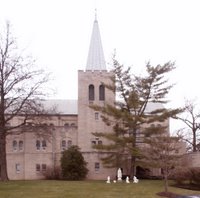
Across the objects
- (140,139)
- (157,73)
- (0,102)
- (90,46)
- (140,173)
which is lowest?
(140,173)

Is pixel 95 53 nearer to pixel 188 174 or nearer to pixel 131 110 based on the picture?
pixel 131 110

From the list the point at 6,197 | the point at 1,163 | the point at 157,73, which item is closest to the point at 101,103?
the point at 157,73

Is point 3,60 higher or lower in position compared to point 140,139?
higher

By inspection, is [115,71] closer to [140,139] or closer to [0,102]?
[140,139]

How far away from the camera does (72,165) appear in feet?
184

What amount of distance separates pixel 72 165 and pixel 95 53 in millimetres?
16420

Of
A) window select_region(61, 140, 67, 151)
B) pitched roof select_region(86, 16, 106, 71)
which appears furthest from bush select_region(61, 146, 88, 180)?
pitched roof select_region(86, 16, 106, 71)

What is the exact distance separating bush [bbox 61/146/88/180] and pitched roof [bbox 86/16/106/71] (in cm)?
1207

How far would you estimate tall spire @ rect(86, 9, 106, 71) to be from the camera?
6347cm

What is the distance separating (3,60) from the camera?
4572 cm

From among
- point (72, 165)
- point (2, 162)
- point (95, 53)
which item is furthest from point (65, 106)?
point (2, 162)

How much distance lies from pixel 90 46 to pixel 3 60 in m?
21.0

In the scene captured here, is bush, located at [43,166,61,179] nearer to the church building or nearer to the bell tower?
the church building

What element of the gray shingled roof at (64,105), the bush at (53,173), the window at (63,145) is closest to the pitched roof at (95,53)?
the gray shingled roof at (64,105)
